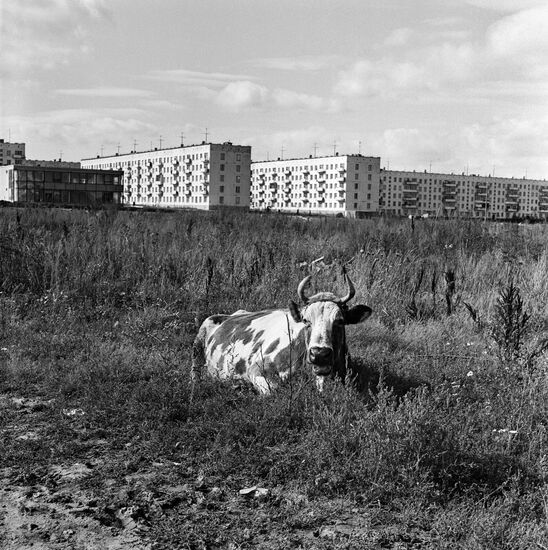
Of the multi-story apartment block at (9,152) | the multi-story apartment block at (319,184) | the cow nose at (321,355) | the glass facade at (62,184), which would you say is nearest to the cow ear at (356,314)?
the cow nose at (321,355)

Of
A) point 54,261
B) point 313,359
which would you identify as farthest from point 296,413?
point 54,261

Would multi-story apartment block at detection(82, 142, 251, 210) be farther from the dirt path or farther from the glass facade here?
the dirt path

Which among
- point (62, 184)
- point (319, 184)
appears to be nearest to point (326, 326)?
point (62, 184)

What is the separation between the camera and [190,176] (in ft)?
451

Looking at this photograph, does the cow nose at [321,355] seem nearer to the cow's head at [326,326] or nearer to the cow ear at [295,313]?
the cow's head at [326,326]

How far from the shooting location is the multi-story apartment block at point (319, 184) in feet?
482

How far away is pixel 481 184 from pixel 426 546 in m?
200

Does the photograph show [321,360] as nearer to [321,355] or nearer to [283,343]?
[321,355]

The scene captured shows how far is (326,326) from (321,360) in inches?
12.0

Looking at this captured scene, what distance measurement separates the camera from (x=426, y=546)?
12.9 feet

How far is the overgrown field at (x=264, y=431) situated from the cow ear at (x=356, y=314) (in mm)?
607

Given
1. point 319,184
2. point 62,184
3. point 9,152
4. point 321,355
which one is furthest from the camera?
point 9,152

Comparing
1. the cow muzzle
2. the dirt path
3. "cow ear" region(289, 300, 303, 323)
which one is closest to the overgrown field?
the dirt path

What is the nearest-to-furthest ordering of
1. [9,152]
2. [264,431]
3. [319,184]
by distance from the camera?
[264,431] → [319,184] → [9,152]
